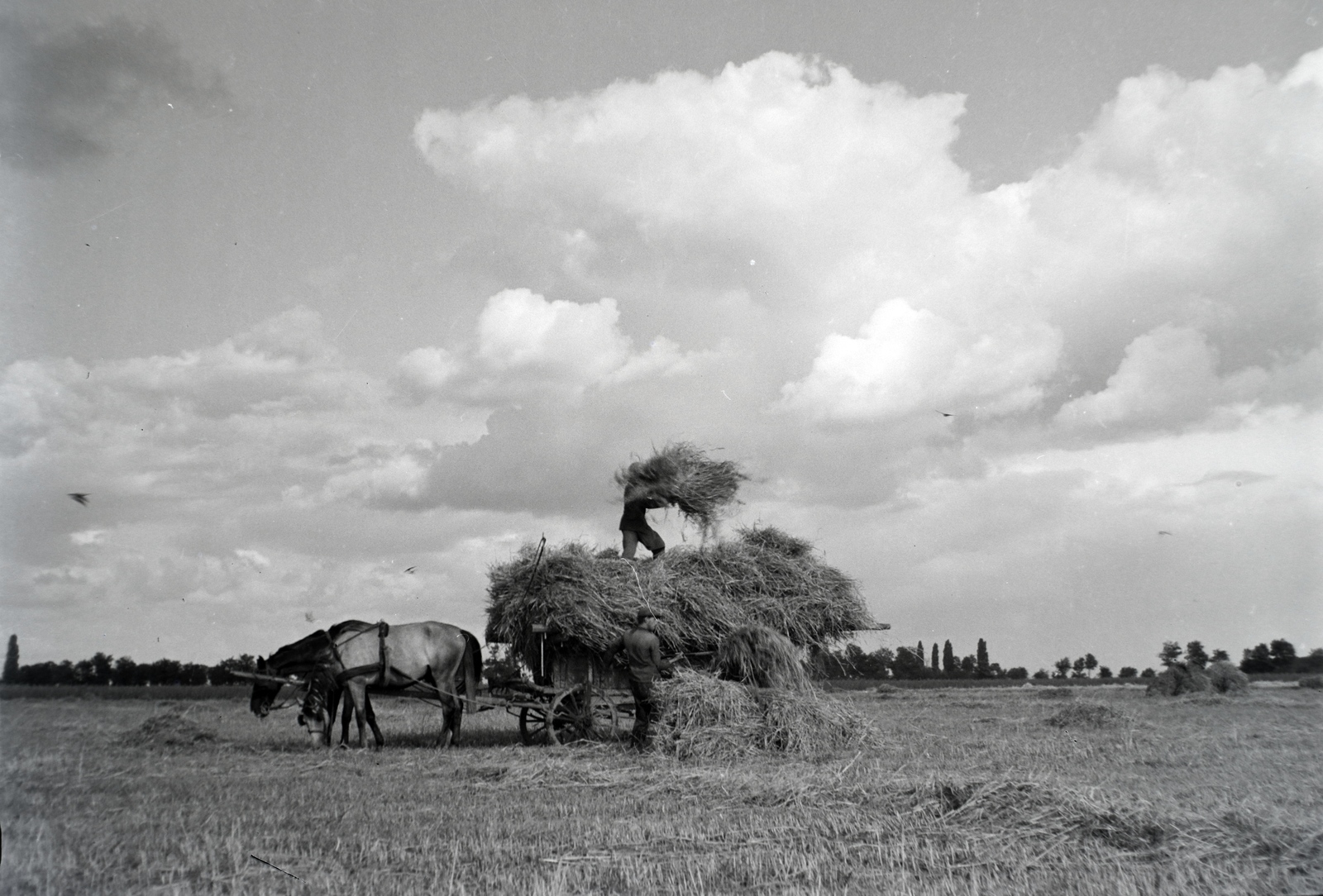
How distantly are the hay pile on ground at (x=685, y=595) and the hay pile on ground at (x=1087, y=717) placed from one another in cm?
532

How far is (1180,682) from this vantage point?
27.1m

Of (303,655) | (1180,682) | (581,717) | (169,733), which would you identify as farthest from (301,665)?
(1180,682)

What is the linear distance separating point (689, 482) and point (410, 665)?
4.60m

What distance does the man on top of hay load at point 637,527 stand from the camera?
552 inches

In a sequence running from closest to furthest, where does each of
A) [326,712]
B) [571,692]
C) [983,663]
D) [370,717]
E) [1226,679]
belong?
[571,692] < [370,717] < [326,712] < [1226,679] < [983,663]

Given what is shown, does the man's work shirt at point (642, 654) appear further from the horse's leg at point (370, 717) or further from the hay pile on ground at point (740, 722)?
the horse's leg at point (370, 717)

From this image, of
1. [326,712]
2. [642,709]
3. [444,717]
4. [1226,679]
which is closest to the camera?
[642,709]

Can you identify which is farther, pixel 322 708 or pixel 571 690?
pixel 322 708

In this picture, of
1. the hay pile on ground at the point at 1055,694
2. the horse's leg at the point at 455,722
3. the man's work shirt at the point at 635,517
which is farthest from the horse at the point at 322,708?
the hay pile on ground at the point at 1055,694

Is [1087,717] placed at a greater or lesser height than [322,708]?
lesser

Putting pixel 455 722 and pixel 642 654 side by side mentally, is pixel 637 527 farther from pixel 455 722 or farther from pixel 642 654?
pixel 455 722

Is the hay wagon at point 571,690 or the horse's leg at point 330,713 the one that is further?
the horse's leg at point 330,713

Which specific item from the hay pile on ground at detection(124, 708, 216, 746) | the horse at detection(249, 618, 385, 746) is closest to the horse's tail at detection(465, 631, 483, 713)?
the horse at detection(249, 618, 385, 746)

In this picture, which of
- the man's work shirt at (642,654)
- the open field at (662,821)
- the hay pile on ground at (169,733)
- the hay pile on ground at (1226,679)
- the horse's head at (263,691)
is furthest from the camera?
the hay pile on ground at (1226,679)
